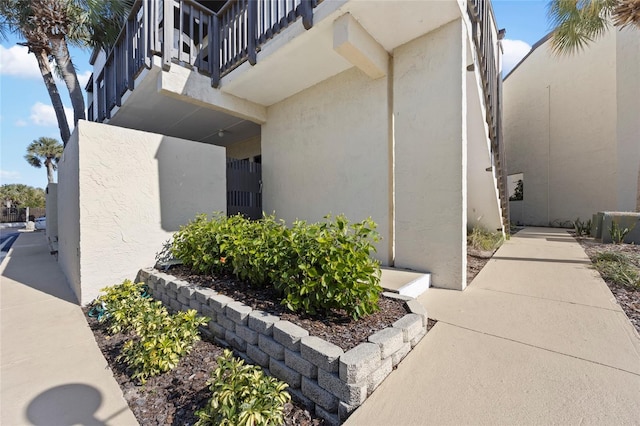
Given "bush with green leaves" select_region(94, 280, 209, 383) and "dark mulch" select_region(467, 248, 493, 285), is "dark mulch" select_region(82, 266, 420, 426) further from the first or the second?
"dark mulch" select_region(467, 248, 493, 285)

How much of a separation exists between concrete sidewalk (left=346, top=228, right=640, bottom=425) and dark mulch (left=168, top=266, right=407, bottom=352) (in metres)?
0.34

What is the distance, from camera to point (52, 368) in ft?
7.74

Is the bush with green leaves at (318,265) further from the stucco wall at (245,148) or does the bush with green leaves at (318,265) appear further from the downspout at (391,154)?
the stucco wall at (245,148)

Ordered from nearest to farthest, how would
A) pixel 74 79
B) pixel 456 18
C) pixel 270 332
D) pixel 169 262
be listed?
pixel 270 332, pixel 456 18, pixel 169 262, pixel 74 79

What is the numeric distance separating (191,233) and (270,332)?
2.53 meters

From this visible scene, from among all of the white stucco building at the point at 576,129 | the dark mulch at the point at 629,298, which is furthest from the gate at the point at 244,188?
the white stucco building at the point at 576,129

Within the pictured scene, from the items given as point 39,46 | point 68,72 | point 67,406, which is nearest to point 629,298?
point 67,406

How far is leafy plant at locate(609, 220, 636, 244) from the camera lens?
5.75m

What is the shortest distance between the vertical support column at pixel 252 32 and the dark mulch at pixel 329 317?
3740 mm

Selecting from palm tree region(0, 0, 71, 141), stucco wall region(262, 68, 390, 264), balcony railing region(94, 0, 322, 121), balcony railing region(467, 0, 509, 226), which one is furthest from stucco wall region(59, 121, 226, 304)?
balcony railing region(467, 0, 509, 226)

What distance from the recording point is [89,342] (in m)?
2.80

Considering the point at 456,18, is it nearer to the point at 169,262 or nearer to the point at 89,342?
the point at 169,262

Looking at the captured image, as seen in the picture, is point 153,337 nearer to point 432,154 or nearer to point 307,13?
point 432,154

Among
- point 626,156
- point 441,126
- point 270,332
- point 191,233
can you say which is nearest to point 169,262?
point 191,233
